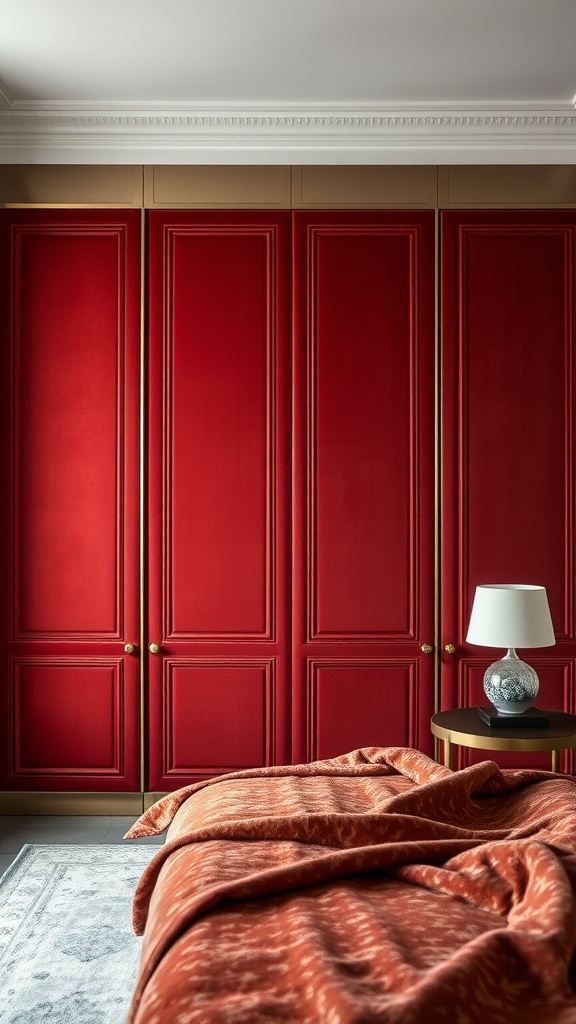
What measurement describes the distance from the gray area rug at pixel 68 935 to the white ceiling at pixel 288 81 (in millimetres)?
3110

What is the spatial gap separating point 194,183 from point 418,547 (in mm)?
2013

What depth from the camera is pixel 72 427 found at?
3.91 m

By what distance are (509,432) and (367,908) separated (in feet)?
9.26

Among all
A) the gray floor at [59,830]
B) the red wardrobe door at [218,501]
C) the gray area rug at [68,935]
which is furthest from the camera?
the red wardrobe door at [218,501]

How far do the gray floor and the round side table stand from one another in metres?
1.40

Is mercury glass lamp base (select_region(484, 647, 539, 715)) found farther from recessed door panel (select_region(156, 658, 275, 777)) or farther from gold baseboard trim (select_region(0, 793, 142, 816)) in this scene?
gold baseboard trim (select_region(0, 793, 142, 816))

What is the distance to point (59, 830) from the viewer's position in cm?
372

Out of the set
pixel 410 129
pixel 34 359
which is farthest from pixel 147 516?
pixel 410 129

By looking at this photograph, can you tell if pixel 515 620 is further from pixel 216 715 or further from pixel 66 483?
pixel 66 483

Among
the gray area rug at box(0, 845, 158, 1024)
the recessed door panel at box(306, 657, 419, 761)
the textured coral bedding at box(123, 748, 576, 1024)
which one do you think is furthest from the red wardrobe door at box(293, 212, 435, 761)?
the textured coral bedding at box(123, 748, 576, 1024)

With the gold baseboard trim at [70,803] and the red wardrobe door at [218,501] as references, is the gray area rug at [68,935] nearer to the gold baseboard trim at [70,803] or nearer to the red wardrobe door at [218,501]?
the gold baseboard trim at [70,803]

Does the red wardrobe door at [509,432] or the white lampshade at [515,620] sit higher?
the red wardrobe door at [509,432]

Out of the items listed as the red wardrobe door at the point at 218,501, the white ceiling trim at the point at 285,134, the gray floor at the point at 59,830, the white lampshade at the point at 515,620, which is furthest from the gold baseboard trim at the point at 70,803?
the white ceiling trim at the point at 285,134

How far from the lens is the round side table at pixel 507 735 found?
290cm
